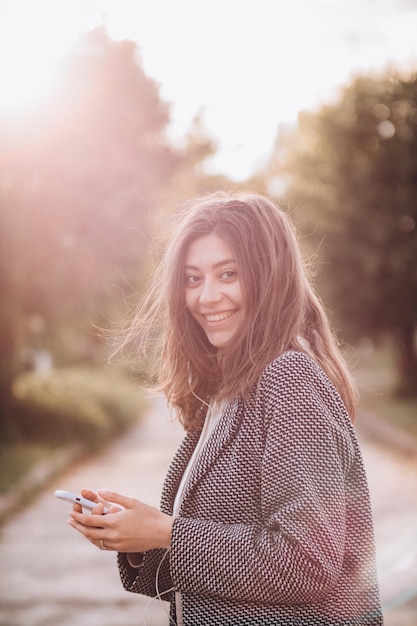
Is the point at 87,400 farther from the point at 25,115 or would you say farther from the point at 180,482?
the point at 180,482

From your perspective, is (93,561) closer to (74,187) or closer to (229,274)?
(229,274)

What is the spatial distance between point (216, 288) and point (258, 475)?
23.0 inches

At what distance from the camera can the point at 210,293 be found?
2412 millimetres

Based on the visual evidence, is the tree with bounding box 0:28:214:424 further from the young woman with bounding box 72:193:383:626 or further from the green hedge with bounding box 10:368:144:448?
the young woman with bounding box 72:193:383:626

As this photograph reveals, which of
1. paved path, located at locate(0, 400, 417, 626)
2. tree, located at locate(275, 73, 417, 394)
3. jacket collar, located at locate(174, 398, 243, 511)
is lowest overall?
jacket collar, located at locate(174, 398, 243, 511)

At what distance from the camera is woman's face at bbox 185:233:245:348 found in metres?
2.40

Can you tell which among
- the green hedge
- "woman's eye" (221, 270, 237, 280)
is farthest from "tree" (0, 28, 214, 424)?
"woman's eye" (221, 270, 237, 280)

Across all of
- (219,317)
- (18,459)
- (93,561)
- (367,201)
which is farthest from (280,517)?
(367,201)

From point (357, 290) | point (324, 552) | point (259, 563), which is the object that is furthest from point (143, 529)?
point (357, 290)

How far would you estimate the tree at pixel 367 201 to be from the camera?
19.2 metres

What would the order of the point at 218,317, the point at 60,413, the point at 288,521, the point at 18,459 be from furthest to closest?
the point at 60,413
the point at 18,459
the point at 218,317
the point at 288,521

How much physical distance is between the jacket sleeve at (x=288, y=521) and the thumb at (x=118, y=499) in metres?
0.12

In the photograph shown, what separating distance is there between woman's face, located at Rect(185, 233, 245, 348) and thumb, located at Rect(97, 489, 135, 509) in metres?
0.56

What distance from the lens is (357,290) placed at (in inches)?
775
